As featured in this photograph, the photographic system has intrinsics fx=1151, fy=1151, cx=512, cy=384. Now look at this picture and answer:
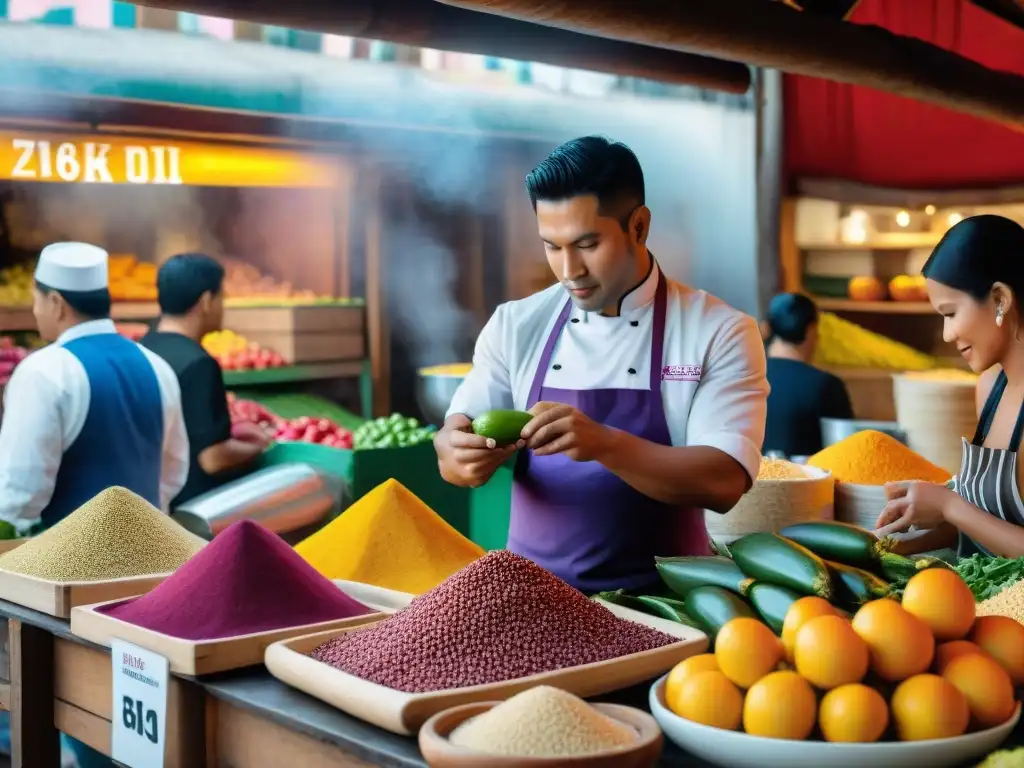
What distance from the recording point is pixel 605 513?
7.20ft

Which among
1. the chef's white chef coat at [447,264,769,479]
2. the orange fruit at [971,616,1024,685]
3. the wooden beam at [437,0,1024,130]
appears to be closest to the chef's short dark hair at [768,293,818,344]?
the wooden beam at [437,0,1024,130]

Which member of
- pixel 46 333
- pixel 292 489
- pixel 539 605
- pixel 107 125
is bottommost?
pixel 292 489

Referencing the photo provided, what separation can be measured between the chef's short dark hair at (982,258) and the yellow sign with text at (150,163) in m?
4.09

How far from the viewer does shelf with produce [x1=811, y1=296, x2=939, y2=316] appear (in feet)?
22.7

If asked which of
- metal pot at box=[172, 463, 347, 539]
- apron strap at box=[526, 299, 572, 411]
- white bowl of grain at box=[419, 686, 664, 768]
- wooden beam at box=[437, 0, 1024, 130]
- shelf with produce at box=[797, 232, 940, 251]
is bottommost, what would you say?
metal pot at box=[172, 463, 347, 539]

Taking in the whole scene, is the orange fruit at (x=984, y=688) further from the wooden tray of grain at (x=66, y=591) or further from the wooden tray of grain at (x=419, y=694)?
the wooden tray of grain at (x=66, y=591)

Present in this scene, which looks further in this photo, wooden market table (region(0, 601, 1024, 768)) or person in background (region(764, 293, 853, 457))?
person in background (region(764, 293, 853, 457))

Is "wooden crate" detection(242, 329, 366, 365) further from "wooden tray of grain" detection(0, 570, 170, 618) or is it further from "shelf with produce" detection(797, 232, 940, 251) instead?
"wooden tray of grain" detection(0, 570, 170, 618)

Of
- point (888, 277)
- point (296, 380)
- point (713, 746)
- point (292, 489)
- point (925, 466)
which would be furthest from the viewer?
point (888, 277)

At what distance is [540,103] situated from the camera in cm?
624

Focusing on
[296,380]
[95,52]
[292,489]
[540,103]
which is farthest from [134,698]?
[540,103]

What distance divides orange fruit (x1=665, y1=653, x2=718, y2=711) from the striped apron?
50.0 inches

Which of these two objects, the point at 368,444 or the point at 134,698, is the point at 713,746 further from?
the point at 368,444

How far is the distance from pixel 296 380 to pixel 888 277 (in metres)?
3.80
